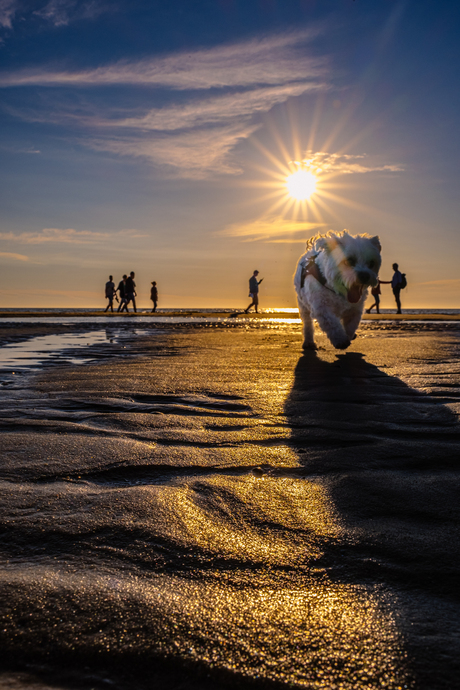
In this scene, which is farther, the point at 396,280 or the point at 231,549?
the point at 396,280

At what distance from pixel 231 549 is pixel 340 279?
18.5ft

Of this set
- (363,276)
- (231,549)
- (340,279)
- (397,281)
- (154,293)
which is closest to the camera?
(231,549)

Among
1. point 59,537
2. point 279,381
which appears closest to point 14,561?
point 59,537

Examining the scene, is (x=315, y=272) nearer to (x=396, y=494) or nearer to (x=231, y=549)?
(x=396, y=494)

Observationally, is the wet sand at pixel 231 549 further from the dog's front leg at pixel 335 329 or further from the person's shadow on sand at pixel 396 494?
the dog's front leg at pixel 335 329

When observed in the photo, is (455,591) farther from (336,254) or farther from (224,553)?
(336,254)

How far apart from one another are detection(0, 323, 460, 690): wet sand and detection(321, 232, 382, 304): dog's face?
3247mm

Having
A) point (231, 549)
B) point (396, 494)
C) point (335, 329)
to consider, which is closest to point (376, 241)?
point (335, 329)

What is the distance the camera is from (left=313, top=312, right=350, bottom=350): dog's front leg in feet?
22.2

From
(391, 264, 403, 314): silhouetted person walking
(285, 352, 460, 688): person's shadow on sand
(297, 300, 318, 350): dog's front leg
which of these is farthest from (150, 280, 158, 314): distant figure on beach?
(285, 352, 460, 688): person's shadow on sand

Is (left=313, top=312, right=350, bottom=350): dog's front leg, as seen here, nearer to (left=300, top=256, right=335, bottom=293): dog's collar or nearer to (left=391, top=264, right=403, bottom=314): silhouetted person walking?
(left=300, top=256, right=335, bottom=293): dog's collar

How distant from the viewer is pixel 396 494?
1936 millimetres

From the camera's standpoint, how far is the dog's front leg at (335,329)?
22.2 ft

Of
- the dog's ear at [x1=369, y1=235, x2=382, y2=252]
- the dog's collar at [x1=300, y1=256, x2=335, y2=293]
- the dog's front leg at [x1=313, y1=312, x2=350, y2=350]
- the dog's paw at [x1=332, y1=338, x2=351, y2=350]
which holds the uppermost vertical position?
the dog's ear at [x1=369, y1=235, x2=382, y2=252]
